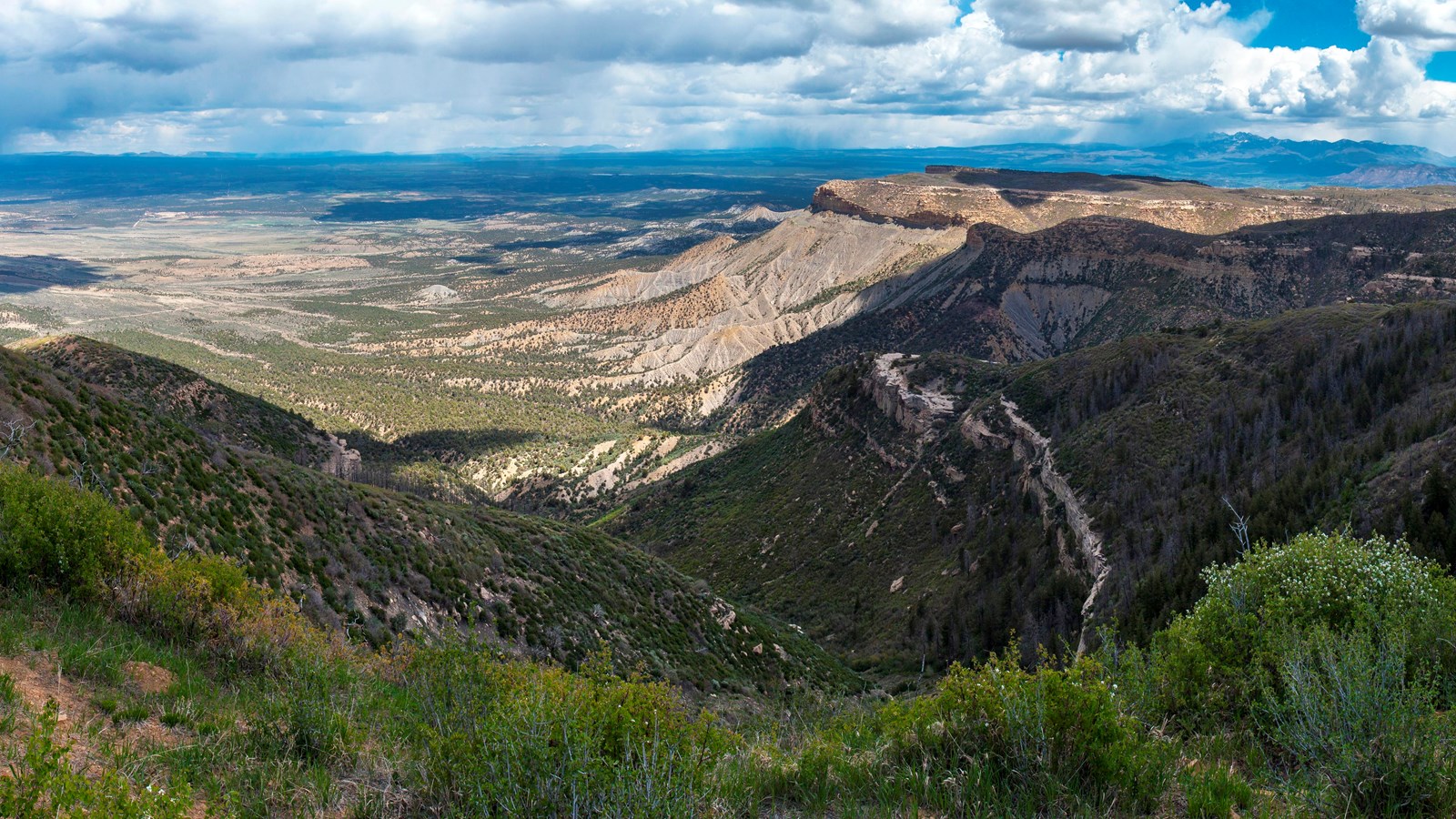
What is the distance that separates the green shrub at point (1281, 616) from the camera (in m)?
13.2

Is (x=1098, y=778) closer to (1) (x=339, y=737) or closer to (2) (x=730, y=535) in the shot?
(1) (x=339, y=737)

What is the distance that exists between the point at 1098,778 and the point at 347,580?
67.4 feet

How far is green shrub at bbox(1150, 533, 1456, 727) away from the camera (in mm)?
13164

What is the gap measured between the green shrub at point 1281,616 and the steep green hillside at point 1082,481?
840 cm

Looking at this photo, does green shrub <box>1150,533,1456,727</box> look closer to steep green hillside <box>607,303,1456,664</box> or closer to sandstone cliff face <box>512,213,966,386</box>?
steep green hillside <box>607,303,1456,664</box>

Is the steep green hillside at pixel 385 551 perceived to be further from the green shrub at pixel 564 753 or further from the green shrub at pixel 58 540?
the green shrub at pixel 564 753

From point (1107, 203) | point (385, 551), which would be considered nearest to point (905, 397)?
point (385, 551)

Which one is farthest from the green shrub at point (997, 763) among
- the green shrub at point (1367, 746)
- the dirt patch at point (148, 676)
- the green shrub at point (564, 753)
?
the dirt patch at point (148, 676)

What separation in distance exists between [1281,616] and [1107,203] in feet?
553

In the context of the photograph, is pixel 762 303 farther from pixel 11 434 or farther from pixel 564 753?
pixel 564 753

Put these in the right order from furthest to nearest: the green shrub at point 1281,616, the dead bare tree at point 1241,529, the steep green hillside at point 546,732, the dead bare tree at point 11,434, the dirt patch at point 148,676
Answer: the dead bare tree at point 1241,529, the dead bare tree at point 11,434, the green shrub at point 1281,616, the dirt patch at point 148,676, the steep green hillside at point 546,732

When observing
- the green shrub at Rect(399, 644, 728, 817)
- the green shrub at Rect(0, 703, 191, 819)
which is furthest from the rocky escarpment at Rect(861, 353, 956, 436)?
the green shrub at Rect(0, 703, 191, 819)

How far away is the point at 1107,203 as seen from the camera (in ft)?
541

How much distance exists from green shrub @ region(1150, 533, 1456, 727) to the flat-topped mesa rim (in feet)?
442
